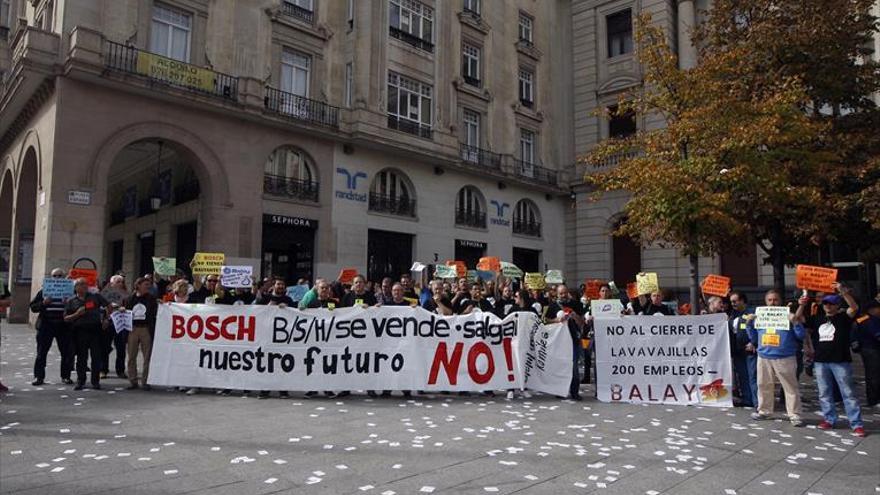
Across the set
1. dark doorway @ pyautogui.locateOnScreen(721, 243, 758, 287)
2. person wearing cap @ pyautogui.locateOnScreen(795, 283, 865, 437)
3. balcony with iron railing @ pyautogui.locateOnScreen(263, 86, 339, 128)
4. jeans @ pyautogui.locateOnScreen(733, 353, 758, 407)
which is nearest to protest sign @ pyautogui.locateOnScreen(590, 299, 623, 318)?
jeans @ pyautogui.locateOnScreen(733, 353, 758, 407)

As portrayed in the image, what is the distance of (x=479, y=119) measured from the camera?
101 ft

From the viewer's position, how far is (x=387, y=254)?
26.2 meters

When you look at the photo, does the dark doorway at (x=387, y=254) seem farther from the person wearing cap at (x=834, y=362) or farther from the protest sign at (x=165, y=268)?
the person wearing cap at (x=834, y=362)

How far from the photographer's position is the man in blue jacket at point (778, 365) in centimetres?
837

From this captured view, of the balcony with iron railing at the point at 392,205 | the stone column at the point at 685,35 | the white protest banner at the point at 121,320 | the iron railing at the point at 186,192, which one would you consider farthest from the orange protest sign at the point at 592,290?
the stone column at the point at 685,35

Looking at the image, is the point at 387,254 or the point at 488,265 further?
the point at 387,254

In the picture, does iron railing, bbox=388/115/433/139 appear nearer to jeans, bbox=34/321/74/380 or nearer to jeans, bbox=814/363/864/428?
jeans, bbox=34/321/74/380

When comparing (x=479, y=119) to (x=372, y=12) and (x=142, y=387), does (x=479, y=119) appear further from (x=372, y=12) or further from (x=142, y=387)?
(x=142, y=387)

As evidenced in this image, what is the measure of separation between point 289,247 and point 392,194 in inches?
202

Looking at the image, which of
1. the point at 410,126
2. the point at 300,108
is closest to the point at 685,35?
the point at 410,126

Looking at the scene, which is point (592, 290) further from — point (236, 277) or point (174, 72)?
point (174, 72)

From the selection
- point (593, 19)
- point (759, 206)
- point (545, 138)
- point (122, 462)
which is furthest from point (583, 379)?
point (593, 19)

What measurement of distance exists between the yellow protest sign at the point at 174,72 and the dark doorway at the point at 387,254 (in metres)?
8.48

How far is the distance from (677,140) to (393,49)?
15.9 metres
